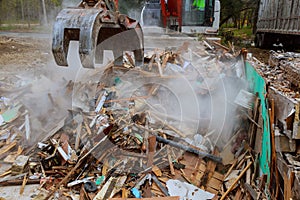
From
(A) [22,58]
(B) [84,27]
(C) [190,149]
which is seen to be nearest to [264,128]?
(C) [190,149]

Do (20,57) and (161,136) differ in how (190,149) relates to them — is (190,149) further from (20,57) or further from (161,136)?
(20,57)

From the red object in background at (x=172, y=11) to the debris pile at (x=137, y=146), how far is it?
5721 mm

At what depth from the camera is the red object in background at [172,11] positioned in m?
10.5

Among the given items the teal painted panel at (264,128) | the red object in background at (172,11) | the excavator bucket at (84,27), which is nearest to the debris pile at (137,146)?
the teal painted panel at (264,128)

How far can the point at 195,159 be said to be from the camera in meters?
4.12

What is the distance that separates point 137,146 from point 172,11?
7.72m

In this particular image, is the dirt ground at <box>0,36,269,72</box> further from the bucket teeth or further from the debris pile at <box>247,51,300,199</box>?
the debris pile at <box>247,51,300,199</box>

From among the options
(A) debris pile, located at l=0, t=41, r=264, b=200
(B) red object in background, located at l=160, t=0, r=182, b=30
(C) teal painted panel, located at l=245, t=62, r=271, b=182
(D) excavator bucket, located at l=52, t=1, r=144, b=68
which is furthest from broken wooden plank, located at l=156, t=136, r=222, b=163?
(B) red object in background, located at l=160, t=0, r=182, b=30

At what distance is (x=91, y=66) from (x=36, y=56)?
29.5ft

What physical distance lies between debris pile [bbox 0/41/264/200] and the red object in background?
572cm

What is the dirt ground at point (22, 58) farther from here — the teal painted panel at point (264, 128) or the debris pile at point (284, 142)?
the debris pile at point (284, 142)

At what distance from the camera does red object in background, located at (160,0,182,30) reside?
10.5 meters

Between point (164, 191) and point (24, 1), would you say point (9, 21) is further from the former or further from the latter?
point (164, 191)

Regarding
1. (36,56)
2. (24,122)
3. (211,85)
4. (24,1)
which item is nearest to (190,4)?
(36,56)
